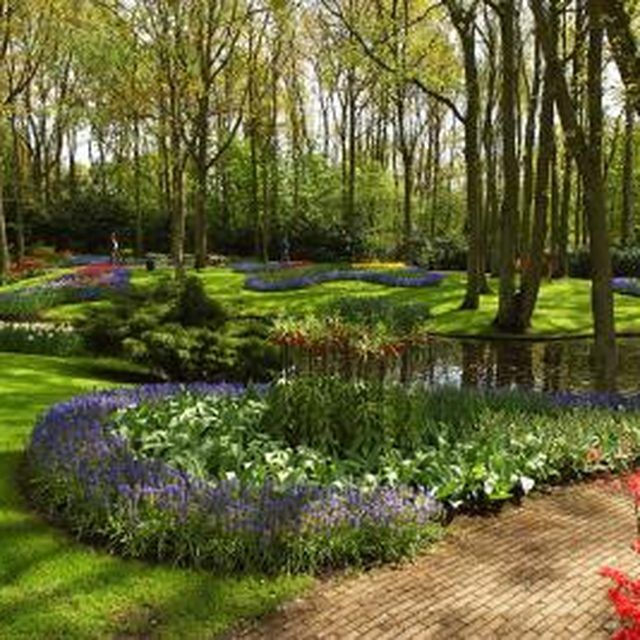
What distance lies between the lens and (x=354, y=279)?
115 feet

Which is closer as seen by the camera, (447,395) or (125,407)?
(125,407)

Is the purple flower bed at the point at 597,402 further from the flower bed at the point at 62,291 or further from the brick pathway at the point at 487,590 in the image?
the flower bed at the point at 62,291

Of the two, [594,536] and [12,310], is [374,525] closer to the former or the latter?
[594,536]

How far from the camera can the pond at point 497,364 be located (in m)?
17.4

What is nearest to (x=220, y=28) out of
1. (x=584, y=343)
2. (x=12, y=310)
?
(x=12, y=310)

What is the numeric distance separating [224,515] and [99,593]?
1.12 meters

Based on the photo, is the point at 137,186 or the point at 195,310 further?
the point at 137,186

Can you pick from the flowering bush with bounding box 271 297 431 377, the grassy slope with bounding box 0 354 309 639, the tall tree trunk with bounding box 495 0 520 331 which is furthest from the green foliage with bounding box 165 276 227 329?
the tall tree trunk with bounding box 495 0 520 331

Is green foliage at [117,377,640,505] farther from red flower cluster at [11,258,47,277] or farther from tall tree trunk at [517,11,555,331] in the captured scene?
red flower cluster at [11,258,47,277]

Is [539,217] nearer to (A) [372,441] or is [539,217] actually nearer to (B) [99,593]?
(A) [372,441]

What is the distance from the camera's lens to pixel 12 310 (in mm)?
24453

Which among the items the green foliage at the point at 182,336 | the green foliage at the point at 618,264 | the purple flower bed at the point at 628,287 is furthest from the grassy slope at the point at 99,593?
the green foliage at the point at 618,264

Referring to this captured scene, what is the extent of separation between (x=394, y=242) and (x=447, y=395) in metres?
46.1

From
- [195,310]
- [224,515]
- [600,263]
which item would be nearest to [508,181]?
[600,263]
